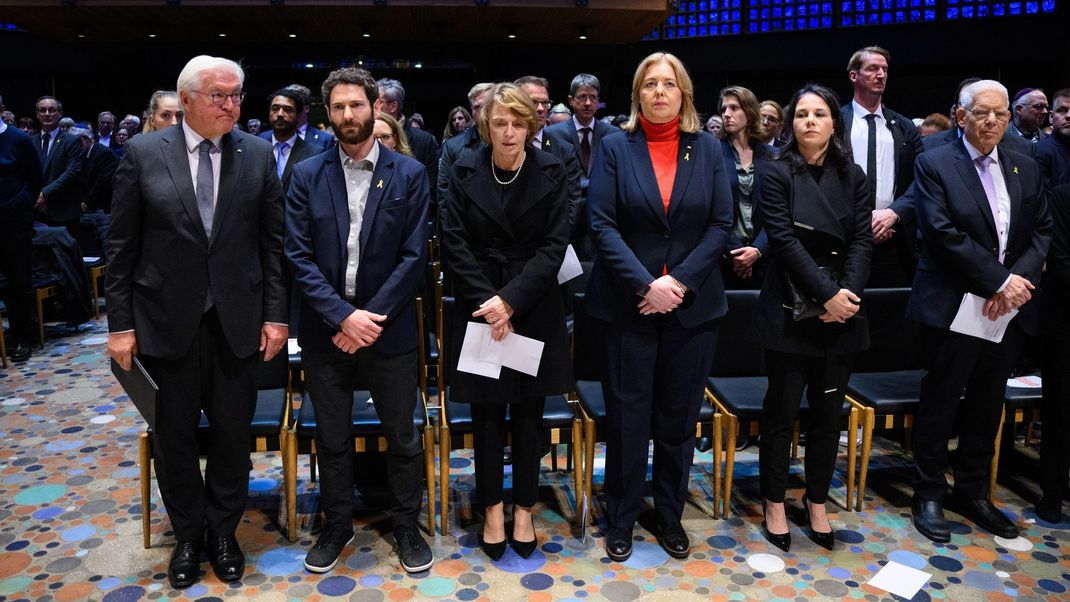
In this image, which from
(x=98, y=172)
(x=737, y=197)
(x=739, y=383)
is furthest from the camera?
(x=98, y=172)

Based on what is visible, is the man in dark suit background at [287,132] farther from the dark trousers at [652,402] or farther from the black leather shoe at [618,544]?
the black leather shoe at [618,544]

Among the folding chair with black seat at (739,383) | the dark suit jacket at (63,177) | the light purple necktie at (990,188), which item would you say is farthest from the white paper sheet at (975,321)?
the dark suit jacket at (63,177)

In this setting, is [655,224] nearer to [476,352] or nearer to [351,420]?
[476,352]

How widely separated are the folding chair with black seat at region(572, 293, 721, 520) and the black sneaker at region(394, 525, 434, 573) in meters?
0.60

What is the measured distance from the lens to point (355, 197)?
277 centimetres

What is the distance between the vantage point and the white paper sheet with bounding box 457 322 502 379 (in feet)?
9.16

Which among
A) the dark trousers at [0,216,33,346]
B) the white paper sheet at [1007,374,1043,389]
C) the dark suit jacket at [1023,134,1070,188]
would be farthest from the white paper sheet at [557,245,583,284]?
the dark trousers at [0,216,33,346]

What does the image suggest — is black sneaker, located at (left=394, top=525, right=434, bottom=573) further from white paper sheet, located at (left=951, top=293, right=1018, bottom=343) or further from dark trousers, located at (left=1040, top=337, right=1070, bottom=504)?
dark trousers, located at (left=1040, top=337, right=1070, bottom=504)

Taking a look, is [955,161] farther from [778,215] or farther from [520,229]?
[520,229]

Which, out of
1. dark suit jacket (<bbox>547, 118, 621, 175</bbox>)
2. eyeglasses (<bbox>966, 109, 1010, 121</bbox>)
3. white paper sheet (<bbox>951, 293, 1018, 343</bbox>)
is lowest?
white paper sheet (<bbox>951, 293, 1018, 343</bbox>)

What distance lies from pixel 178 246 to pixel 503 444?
120 centimetres

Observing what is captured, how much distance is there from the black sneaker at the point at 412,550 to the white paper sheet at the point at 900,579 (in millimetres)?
1422

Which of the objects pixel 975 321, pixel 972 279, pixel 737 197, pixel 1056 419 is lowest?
pixel 1056 419

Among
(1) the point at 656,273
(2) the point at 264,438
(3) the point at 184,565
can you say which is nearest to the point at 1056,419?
(1) the point at 656,273
